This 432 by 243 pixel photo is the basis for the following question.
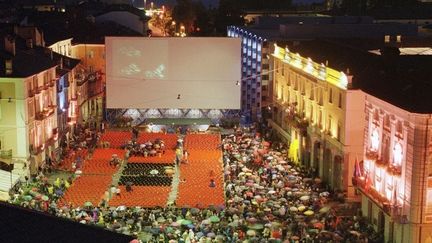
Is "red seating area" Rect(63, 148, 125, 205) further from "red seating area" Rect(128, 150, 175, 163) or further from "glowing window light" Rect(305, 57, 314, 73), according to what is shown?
"glowing window light" Rect(305, 57, 314, 73)

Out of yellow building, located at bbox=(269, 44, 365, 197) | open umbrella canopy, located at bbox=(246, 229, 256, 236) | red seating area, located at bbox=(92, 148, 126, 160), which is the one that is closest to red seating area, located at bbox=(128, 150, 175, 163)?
red seating area, located at bbox=(92, 148, 126, 160)

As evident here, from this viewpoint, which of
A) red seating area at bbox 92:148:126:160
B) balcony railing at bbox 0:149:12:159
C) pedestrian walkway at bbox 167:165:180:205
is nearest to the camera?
pedestrian walkway at bbox 167:165:180:205

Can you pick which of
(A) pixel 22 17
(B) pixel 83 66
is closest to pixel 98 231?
(B) pixel 83 66

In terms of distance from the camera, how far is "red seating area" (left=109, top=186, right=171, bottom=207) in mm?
42281

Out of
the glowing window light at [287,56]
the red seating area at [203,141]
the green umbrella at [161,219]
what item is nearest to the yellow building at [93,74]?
the red seating area at [203,141]

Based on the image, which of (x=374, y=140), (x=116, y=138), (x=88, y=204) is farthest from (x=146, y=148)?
(x=374, y=140)

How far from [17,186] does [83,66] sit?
1247 inches

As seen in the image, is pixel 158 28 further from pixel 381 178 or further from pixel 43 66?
pixel 381 178

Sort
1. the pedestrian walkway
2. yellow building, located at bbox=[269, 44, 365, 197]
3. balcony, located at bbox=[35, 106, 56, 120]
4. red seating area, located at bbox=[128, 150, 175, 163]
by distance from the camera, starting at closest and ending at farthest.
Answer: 1. the pedestrian walkway
2. yellow building, located at bbox=[269, 44, 365, 197]
3. balcony, located at bbox=[35, 106, 56, 120]
4. red seating area, located at bbox=[128, 150, 175, 163]

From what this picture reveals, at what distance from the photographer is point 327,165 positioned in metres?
49.1

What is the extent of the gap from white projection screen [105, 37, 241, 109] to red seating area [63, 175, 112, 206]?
68.8 ft

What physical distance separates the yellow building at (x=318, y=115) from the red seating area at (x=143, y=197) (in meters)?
10.3

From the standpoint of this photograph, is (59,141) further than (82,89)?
No

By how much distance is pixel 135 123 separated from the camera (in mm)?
70812
